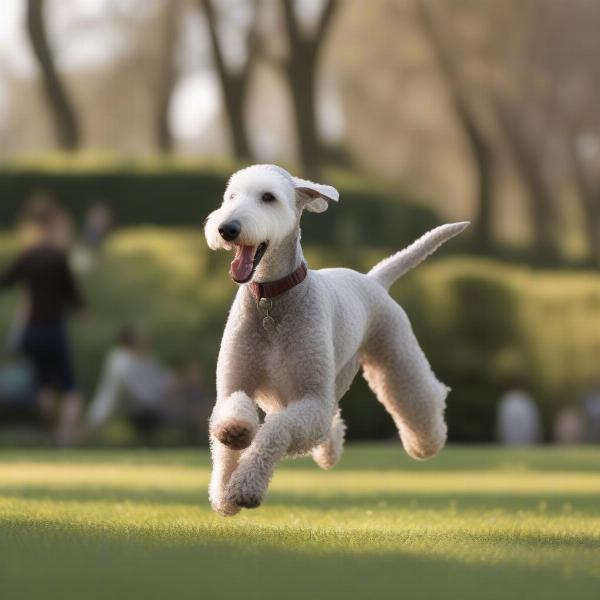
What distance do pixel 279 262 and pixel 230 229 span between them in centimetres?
63

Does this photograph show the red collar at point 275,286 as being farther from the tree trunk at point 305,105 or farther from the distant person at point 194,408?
the tree trunk at point 305,105

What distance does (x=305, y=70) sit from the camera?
25.8 m

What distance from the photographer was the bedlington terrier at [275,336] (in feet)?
19.1

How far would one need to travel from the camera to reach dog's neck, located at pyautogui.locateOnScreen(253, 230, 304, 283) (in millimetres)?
6320

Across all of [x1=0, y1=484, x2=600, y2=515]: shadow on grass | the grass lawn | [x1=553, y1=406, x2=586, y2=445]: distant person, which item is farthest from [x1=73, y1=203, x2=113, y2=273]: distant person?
[x1=0, y1=484, x2=600, y2=515]: shadow on grass

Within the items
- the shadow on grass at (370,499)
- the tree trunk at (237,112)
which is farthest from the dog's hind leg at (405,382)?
the tree trunk at (237,112)

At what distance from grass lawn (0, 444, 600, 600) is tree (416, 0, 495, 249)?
17214 millimetres

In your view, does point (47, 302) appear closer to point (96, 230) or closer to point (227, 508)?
point (96, 230)

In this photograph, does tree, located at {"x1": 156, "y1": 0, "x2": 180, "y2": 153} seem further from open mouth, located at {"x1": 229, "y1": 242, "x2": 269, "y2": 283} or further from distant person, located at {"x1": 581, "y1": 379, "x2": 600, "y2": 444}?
open mouth, located at {"x1": 229, "y1": 242, "x2": 269, "y2": 283}

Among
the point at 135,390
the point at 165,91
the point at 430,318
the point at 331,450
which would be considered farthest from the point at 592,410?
the point at 331,450

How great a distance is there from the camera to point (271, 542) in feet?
19.9

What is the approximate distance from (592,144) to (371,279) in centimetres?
2709

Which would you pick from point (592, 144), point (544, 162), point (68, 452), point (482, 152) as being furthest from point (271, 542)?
point (592, 144)

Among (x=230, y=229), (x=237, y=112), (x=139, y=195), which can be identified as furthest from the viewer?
(x=237, y=112)
